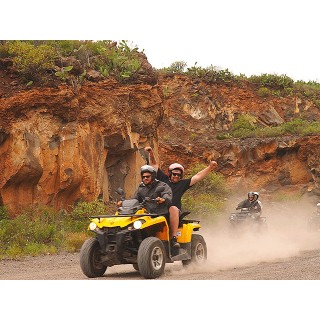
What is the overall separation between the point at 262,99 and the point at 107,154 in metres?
30.9

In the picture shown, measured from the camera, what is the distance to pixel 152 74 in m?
27.6

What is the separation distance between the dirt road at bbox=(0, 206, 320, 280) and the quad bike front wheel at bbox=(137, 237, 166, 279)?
9.6 inches

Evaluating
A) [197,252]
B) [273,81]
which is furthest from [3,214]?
[273,81]

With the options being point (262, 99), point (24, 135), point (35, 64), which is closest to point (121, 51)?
point (35, 64)

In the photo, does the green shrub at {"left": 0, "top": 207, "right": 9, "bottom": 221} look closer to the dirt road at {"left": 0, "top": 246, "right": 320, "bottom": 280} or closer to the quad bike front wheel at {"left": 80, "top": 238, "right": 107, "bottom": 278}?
the dirt road at {"left": 0, "top": 246, "right": 320, "bottom": 280}

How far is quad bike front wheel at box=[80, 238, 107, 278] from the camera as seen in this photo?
38.8 feet

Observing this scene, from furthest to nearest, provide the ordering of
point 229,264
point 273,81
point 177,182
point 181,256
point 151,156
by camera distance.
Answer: point 273,81
point 229,264
point 151,156
point 177,182
point 181,256

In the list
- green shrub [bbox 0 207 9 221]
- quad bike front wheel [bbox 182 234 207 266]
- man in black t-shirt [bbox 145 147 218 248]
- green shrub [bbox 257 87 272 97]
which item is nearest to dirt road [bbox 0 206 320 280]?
quad bike front wheel [bbox 182 234 207 266]

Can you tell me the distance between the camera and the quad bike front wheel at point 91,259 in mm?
11812

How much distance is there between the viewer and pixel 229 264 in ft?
46.5

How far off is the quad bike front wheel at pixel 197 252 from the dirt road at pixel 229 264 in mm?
162

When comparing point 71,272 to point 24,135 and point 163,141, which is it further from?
point 163,141

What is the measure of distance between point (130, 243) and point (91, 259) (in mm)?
860

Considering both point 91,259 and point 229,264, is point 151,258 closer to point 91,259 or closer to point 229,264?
point 91,259
